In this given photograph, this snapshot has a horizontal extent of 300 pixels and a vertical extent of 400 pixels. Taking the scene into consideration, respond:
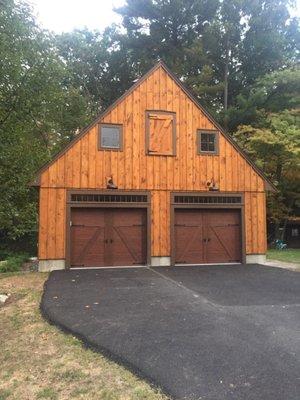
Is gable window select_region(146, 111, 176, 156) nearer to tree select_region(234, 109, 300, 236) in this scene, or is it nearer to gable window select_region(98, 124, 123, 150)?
gable window select_region(98, 124, 123, 150)

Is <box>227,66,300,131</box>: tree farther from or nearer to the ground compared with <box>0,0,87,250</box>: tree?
farther from the ground

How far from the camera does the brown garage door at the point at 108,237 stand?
44.0 ft

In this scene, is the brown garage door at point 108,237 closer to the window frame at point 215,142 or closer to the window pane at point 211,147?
the window frame at point 215,142

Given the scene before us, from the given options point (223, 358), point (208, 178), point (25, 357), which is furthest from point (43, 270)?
point (223, 358)

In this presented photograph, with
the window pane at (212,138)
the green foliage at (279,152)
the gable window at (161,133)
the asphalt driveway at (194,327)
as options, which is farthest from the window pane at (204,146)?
the green foliage at (279,152)

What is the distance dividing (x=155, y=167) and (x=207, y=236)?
3.08 m

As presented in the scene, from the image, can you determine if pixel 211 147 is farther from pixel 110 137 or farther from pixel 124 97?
pixel 110 137

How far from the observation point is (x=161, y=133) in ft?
46.4

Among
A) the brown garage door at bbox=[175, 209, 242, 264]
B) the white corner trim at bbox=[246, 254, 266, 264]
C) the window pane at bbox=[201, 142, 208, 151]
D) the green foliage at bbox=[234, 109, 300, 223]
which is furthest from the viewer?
the green foliage at bbox=[234, 109, 300, 223]

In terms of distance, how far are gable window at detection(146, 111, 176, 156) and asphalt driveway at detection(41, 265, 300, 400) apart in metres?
4.92

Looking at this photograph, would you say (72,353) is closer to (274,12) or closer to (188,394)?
(188,394)

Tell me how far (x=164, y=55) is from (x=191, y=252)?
2019 cm

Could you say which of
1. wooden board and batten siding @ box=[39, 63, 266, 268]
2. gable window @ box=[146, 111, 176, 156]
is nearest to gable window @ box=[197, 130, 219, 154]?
wooden board and batten siding @ box=[39, 63, 266, 268]

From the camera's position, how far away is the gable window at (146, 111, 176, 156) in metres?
14.0
